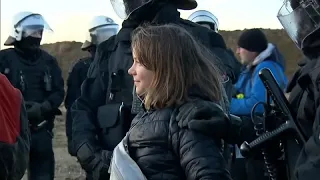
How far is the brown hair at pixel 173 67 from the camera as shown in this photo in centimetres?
314

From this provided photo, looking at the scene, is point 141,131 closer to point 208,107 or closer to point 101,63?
point 208,107

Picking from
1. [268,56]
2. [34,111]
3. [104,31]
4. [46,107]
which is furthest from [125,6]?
[104,31]

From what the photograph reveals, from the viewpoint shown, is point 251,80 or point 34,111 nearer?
point 251,80

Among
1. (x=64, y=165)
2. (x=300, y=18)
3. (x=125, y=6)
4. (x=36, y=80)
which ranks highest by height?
(x=300, y=18)

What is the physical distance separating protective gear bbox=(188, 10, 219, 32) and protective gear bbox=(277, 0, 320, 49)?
3458 mm

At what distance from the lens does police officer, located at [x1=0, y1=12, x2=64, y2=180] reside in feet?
26.0

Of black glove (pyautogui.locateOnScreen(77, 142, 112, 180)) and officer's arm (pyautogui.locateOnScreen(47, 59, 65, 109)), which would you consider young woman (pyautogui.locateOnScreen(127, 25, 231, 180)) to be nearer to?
black glove (pyautogui.locateOnScreen(77, 142, 112, 180))

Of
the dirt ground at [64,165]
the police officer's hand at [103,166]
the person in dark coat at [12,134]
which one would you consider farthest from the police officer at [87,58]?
the person in dark coat at [12,134]

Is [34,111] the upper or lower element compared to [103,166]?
lower

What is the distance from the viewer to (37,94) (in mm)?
8125

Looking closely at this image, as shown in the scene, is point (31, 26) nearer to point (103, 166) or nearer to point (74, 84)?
point (74, 84)

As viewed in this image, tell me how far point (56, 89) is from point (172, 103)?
5.33m

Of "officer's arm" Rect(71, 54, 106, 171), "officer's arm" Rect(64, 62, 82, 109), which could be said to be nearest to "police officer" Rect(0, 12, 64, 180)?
"officer's arm" Rect(64, 62, 82, 109)

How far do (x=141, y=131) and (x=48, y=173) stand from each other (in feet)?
16.4
